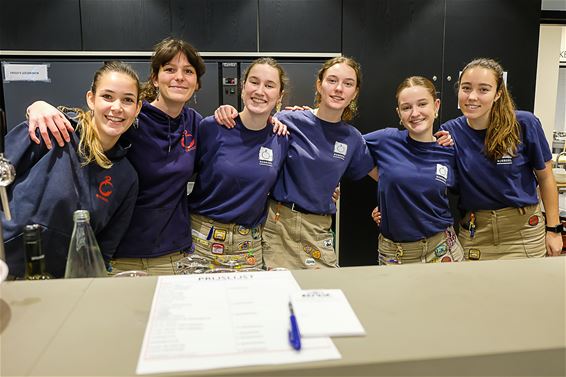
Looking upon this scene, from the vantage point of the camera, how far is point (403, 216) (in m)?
1.95

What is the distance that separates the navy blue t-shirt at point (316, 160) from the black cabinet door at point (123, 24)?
1.52m

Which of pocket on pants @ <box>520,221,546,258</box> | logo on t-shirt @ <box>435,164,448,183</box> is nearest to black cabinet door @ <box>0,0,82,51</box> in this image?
logo on t-shirt @ <box>435,164,448,183</box>

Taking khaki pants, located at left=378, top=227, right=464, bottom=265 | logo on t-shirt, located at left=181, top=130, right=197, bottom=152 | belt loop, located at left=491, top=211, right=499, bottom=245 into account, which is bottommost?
khaki pants, located at left=378, top=227, right=464, bottom=265

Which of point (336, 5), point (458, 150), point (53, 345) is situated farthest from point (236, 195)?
point (336, 5)

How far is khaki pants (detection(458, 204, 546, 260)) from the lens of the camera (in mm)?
2025

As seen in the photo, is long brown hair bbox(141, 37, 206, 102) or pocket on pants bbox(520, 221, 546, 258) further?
pocket on pants bbox(520, 221, 546, 258)

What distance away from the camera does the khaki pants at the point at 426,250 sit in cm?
197

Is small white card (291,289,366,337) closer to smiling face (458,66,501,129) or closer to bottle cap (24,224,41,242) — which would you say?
bottle cap (24,224,41,242)

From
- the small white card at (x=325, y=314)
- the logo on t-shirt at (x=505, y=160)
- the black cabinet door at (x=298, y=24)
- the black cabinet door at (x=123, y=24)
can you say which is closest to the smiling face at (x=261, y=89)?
the logo on t-shirt at (x=505, y=160)

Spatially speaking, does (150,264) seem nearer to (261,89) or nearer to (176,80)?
(176,80)

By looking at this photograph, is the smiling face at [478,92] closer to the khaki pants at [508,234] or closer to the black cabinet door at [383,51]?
the khaki pants at [508,234]

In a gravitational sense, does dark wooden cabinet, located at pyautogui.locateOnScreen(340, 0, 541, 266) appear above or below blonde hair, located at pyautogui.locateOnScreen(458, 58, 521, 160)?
above

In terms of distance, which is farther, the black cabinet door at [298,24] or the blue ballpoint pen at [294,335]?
the black cabinet door at [298,24]

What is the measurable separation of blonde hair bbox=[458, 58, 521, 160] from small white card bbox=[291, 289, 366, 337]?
1.51 m
